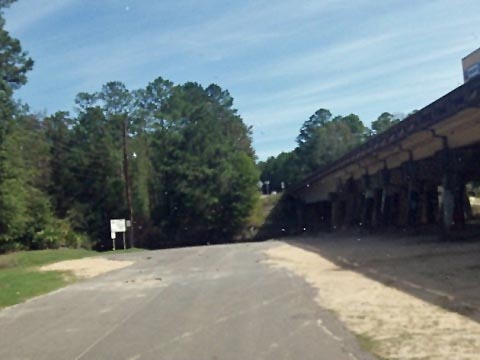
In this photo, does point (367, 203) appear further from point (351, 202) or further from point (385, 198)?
point (351, 202)

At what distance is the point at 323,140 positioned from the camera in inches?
4628

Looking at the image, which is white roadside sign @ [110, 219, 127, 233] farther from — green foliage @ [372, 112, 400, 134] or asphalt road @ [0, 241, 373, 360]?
green foliage @ [372, 112, 400, 134]

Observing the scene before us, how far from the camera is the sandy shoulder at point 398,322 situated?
871cm

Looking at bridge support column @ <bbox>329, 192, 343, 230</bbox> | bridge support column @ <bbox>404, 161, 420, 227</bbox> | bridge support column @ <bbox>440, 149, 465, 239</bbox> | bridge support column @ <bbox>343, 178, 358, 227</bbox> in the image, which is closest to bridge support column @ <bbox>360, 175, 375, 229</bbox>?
bridge support column @ <bbox>343, 178, 358, 227</bbox>

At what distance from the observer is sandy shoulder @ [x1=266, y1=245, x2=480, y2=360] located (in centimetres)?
871

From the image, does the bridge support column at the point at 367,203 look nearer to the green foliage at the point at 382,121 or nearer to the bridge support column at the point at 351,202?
the bridge support column at the point at 351,202

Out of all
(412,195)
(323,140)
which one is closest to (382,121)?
(323,140)

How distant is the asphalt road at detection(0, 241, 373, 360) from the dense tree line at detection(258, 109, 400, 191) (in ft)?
288

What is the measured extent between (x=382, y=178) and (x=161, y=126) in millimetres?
52653

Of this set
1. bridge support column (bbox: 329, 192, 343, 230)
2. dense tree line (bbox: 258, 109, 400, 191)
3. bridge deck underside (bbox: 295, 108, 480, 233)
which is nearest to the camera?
bridge deck underside (bbox: 295, 108, 480, 233)

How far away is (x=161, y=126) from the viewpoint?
9506 centimetres

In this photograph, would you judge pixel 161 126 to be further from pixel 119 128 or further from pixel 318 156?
pixel 318 156

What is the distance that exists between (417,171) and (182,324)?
28163 millimetres

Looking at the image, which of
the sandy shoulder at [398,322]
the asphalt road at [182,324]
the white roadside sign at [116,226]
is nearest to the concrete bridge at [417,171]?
the sandy shoulder at [398,322]
